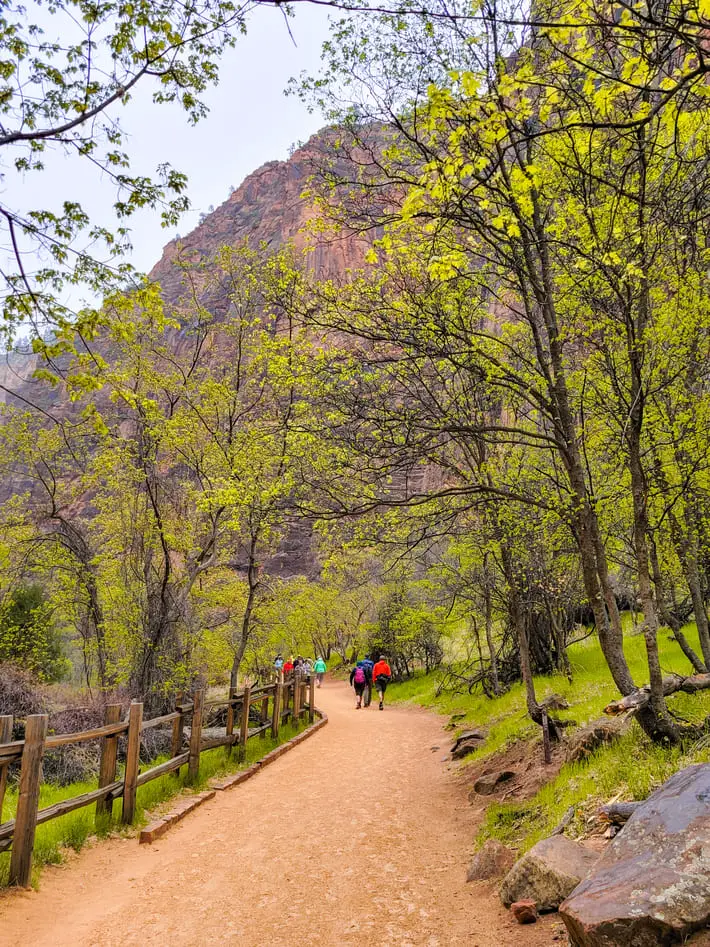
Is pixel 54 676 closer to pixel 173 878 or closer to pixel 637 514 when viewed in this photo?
pixel 173 878

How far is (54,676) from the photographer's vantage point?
24.1 m

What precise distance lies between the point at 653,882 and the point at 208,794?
724 centimetres

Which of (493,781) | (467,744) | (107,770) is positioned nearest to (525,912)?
(493,781)

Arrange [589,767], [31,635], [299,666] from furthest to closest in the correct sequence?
1. [299,666]
2. [31,635]
3. [589,767]

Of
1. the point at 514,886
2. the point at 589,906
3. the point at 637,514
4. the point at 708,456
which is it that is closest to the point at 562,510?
the point at 637,514

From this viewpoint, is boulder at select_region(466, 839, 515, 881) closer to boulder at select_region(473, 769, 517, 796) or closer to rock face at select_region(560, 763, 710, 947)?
rock face at select_region(560, 763, 710, 947)

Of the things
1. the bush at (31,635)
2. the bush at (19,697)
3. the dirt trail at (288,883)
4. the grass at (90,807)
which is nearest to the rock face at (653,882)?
the dirt trail at (288,883)

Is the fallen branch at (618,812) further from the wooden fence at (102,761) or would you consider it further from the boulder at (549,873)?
the wooden fence at (102,761)

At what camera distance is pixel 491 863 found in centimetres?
520

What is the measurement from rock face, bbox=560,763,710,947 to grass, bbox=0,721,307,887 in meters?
4.34

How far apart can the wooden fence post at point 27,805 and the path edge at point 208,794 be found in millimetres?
1856

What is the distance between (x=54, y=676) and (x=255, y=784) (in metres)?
18.1

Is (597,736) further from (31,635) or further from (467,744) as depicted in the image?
(31,635)

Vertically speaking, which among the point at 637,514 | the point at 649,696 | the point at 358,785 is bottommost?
the point at 358,785
